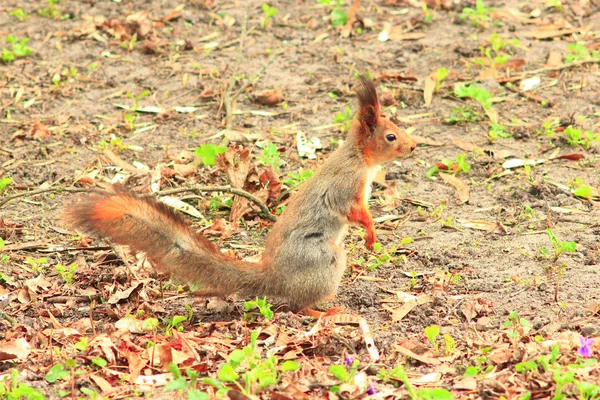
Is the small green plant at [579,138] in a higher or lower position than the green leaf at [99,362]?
higher

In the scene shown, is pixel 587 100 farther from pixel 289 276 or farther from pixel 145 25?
pixel 145 25

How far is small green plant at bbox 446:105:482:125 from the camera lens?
5555 mm

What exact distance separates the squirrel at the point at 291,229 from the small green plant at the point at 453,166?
86 centimetres

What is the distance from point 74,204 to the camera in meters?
3.25

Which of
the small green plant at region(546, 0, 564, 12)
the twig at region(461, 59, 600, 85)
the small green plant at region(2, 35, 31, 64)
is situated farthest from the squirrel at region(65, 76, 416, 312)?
the small green plant at region(2, 35, 31, 64)

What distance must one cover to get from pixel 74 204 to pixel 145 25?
12.7ft

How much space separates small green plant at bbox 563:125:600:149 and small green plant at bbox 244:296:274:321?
2.40 meters

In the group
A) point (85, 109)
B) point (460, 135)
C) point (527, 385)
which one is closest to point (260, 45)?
point (85, 109)

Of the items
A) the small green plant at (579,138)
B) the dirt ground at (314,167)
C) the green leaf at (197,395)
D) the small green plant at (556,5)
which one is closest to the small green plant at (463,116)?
the dirt ground at (314,167)

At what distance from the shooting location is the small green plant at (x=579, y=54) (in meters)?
6.13

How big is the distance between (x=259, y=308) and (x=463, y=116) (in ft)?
8.20

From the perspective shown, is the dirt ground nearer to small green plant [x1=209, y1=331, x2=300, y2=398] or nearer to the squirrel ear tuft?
small green plant [x1=209, y1=331, x2=300, y2=398]

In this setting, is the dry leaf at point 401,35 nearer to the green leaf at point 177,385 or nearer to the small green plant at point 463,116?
the small green plant at point 463,116

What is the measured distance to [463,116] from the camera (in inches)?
219
